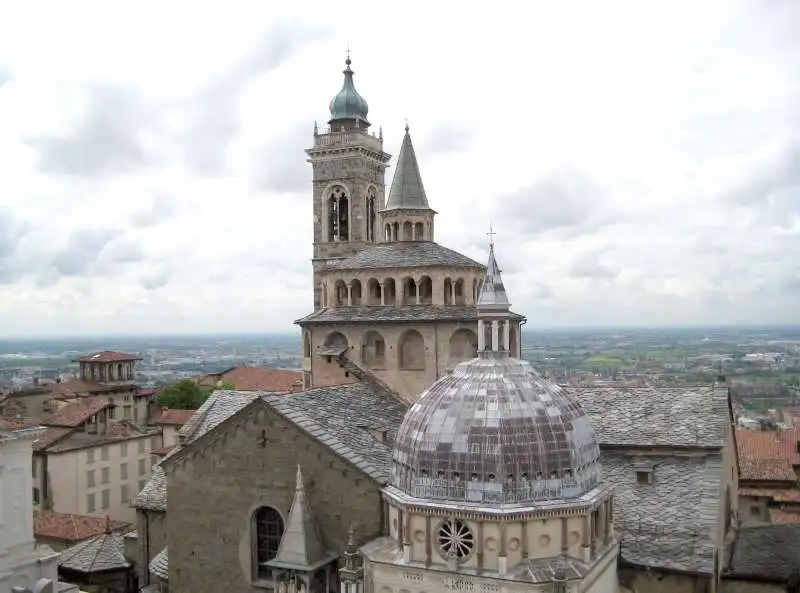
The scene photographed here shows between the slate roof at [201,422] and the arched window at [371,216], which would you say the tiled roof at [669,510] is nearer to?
the slate roof at [201,422]

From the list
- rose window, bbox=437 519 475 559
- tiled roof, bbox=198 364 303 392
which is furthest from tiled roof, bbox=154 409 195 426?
rose window, bbox=437 519 475 559

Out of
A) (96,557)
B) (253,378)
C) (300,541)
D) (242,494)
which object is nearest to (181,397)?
(253,378)

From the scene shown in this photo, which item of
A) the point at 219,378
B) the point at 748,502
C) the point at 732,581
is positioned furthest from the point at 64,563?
the point at 219,378

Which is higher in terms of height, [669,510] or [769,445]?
[669,510]

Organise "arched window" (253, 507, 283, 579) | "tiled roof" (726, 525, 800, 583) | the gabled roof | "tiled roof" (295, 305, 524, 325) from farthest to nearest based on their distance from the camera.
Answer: "tiled roof" (295, 305, 524, 325) → "tiled roof" (726, 525, 800, 583) → "arched window" (253, 507, 283, 579) → the gabled roof

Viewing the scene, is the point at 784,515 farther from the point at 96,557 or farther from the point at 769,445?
the point at 96,557

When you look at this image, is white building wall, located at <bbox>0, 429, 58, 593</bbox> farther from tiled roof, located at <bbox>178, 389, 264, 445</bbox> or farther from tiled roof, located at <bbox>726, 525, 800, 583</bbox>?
tiled roof, located at <bbox>726, 525, 800, 583</bbox>
